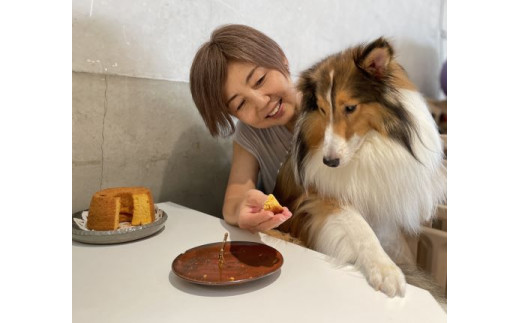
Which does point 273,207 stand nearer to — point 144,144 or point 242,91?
point 242,91

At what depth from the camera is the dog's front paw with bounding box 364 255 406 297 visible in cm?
84

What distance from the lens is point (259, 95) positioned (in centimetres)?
149

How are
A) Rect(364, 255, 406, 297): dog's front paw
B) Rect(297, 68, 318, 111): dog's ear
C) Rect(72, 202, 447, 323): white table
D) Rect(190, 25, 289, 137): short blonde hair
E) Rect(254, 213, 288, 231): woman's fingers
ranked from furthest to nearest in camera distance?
1. Rect(190, 25, 289, 137): short blonde hair
2. Rect(297, 68, 318, 111): dog's ear
3. Rect(254, 213, 288, 231): woman's fingers
4. Rect(364, 255, 406, 297): dog's front paw
5. Rect(72, 202, 447, 323): white table

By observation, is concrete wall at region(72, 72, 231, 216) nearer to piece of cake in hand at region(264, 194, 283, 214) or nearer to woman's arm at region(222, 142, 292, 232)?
woman's arm at region(222, 142, 292, 232)

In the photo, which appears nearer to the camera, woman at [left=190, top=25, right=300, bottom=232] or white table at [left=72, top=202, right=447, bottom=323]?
white table at [left=72, top=202, right=447, bottom=323]

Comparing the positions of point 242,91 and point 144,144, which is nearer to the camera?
point 242,91

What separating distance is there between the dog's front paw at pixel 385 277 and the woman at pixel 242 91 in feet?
1.89

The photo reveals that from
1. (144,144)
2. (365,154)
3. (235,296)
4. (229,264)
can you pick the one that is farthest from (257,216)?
(144,144)

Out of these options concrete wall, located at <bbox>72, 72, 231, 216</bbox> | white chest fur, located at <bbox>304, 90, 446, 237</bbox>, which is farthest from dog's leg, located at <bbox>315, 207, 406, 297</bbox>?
concrete wall, located at <bbox>72, 72, 231, 216</bbox>

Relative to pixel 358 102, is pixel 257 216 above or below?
below

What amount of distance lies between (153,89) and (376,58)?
1.09 meters

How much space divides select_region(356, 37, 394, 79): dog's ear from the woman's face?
396 mm

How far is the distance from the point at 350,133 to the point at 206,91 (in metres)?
0.66
